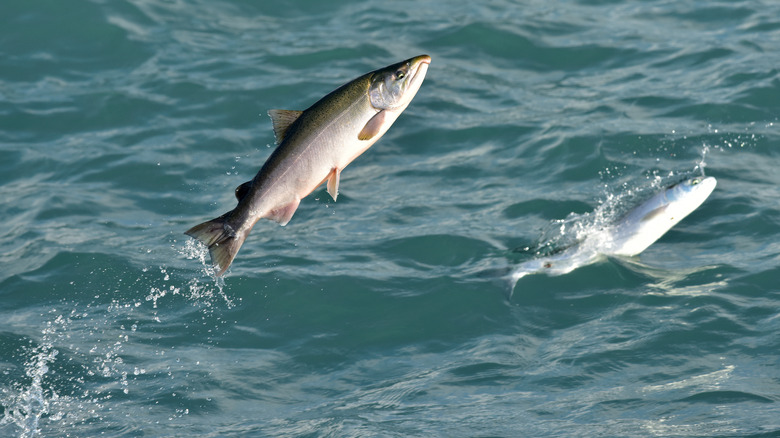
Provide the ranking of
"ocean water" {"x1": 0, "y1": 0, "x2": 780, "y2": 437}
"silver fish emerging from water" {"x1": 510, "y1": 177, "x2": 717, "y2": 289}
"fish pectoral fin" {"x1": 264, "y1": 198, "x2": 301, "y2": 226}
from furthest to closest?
"silver fish emerging from water" {"x1": 510, "y1": 177, "x2": 717, "y2": 289}, "ocean water" {"x1": 0, "y1": 0, "x2": 780, "y2": 437}, "fish pectoral fin" {"x1": 264, "y1": 198, "x2": 301, "y2": 226}

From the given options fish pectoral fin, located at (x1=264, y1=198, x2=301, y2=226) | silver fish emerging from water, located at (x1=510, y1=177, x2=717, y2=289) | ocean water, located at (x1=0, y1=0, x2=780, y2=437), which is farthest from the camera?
silver fish emerging from water, located at (x1=510, y1=177, x2=717, y2=289)

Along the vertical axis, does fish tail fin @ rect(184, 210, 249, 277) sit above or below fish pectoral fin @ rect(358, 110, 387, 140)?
below

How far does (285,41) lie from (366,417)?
7219 millimetres

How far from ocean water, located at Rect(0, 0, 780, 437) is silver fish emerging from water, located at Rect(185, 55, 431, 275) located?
5.19ft

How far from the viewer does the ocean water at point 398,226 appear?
20.1 feet

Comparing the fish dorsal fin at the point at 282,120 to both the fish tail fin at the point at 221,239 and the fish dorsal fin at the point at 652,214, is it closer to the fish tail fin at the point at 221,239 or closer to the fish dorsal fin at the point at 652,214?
the fish tail fin at the point at 221,239

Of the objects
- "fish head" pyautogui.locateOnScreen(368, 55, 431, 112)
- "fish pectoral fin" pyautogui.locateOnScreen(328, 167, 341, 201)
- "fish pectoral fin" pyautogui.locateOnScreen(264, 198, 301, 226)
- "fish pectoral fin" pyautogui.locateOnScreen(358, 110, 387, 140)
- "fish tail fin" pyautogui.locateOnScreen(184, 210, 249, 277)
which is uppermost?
"fish head" pyautogui.locateOnScreen(368, 55, 431, 112)

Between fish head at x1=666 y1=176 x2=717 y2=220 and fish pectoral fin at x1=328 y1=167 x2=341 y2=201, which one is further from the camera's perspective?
fish head at x1=666 y1=176 x2=717 y2=220

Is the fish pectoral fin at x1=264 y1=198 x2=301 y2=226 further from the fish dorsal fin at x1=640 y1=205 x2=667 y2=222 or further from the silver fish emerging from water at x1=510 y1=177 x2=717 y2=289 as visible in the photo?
the fish dorsal fin at x1=640 y1=205 x2=667 y2=222

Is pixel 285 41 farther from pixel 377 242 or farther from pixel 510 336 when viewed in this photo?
pixel 510 336

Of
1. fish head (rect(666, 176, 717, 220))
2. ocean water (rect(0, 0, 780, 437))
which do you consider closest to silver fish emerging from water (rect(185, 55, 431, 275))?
ocean water (rect(0, 0, 780, 437))

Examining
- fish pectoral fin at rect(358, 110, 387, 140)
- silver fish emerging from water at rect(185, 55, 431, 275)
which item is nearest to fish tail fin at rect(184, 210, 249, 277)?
silver fish emerging from water at rect(185, 55, 431, 275)

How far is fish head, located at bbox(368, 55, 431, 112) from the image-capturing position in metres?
4.83

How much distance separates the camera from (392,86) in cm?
483
